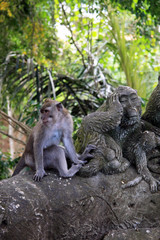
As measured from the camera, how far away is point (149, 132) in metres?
3.36

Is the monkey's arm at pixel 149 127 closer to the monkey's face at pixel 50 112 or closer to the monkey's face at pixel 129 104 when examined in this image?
the monkey's face at pixel 129 104

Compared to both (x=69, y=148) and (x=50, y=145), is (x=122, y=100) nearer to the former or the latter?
(x=69, y=148)

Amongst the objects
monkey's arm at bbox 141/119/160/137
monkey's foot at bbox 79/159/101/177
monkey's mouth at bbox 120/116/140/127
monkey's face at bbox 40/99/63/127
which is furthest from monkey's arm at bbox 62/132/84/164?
monkey's arm at bbox 141/119/160/137

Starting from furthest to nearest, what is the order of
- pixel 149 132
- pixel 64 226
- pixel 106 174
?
1. pixel 149 132
2. pixel 106 174
3. pixel 64 226

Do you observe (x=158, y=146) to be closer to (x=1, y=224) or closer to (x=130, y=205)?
(x=130, y=205)

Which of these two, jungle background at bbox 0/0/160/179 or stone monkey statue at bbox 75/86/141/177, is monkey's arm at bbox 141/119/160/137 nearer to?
stone monkey statue at bbox 75/86/141/177

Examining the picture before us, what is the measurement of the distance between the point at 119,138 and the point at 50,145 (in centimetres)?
74

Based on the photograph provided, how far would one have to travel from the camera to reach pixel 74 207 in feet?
8.89

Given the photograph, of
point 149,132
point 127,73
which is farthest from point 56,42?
point 149,132

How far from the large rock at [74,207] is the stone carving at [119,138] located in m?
0.09

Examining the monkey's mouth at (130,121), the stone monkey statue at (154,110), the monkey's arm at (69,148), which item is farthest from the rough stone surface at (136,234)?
the stone monkey statue at (154,110)

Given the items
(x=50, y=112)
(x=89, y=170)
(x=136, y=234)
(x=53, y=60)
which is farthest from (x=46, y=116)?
(x=53, y=60)

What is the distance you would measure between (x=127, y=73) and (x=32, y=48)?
234 centimetres

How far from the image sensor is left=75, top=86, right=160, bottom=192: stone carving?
3.09m
